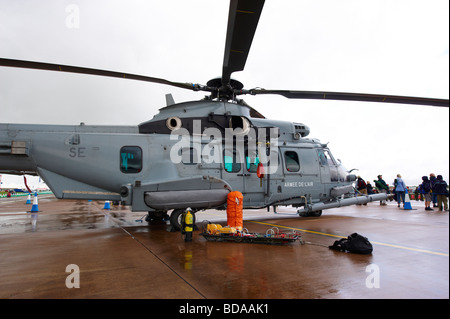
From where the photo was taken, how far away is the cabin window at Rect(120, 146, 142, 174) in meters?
7.75

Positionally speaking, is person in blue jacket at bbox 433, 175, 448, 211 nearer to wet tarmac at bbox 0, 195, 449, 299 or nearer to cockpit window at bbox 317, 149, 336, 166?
cockpit window at bbox 317, 149, 336, 166

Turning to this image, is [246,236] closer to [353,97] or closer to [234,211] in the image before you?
[234,211]

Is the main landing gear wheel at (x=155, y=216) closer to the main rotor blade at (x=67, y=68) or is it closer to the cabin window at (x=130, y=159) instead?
the cabin window at (x=130, y=159)

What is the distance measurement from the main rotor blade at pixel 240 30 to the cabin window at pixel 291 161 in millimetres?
4766

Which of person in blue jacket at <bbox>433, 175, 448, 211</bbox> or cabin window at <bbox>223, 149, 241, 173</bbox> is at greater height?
cabin window at <bbox>223, 149, 241, 173</bbox>

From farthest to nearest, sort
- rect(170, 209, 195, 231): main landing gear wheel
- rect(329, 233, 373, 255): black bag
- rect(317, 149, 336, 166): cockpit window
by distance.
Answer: rect(317, 149, 336, 166): cockpit window < rect(170, 209, 195, 231): main landing gear wheel < rect(329, 233, 373, 255): black bag

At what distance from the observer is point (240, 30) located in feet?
14.0

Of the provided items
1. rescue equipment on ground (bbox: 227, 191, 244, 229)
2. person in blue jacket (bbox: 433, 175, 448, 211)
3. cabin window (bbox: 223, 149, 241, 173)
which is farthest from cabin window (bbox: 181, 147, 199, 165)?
person in blue jacket (bbox: 433, 175, 448, 211)

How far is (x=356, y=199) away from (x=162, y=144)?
25.3ft

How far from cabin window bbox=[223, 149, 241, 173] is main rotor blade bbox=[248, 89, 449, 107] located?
2.08m

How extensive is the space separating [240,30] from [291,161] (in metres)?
6.29

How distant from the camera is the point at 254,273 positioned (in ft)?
12.2

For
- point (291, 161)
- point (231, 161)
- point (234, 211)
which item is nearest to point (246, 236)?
point (234, 211)
